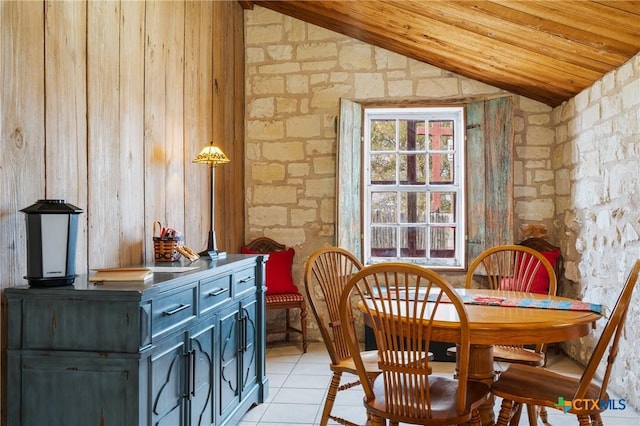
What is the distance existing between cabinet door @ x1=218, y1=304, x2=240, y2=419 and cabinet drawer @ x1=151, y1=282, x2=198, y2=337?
40cm

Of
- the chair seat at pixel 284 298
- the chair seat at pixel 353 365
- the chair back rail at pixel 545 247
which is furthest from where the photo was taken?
the chair back rail at pixel 545 247

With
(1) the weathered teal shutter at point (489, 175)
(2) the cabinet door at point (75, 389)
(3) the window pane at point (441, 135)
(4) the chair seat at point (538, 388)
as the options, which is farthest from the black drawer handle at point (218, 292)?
(3) the window pane at point (441, 135)

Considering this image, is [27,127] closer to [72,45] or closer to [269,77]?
[72,45]

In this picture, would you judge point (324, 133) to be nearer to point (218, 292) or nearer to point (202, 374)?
point (218, 292)

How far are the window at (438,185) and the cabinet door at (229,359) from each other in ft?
6.90

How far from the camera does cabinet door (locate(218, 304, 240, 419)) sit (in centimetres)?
278

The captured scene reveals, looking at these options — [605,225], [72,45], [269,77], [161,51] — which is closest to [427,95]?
[269,77]

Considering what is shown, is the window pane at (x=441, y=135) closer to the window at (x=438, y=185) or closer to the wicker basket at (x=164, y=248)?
the window at (x=438, y=185)

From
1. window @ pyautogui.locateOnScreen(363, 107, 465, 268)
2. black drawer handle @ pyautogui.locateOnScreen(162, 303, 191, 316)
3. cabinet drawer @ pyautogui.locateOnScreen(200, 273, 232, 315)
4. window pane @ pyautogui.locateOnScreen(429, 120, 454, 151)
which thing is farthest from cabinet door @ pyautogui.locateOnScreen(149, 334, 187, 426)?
window pane @ pyautogui.locateOnScreen(429, 120, 454, 151)

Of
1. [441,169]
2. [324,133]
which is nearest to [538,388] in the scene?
[441,169]

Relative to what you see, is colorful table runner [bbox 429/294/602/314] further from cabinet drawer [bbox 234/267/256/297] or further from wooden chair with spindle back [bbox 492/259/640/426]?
→ cabinet drawer [bbox 234/267/256/297]

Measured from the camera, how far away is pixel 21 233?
6.73 ft

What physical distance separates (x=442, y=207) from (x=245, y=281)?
2.60m

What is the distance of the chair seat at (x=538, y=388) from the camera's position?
209 cm
